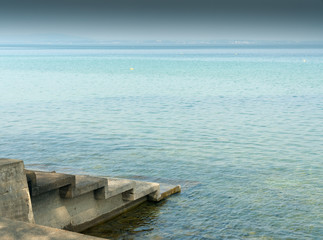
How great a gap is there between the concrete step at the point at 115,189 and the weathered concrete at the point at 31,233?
3933mm

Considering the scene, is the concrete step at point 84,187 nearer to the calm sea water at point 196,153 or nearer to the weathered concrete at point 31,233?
the calm sea water at point 196,153

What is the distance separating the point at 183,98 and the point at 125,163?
2350 centimetres

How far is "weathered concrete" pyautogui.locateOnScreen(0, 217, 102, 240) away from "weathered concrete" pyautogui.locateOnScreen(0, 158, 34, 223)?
1161mm

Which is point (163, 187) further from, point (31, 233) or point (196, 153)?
point (31, 233)

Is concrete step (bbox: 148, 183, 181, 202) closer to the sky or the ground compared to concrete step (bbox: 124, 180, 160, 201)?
closer to the ground

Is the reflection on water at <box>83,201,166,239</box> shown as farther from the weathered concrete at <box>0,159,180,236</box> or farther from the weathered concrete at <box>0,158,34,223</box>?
the weathered concrete at <box>0,158,34,223</box>

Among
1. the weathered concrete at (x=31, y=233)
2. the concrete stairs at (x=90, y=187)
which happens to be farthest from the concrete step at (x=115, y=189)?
the weathered concrete at (x=31, y=233)

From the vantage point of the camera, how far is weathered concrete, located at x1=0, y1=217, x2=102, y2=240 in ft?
21.9

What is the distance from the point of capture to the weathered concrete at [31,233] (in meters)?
6.68

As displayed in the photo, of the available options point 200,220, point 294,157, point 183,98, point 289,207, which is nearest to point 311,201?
→ point 289,207

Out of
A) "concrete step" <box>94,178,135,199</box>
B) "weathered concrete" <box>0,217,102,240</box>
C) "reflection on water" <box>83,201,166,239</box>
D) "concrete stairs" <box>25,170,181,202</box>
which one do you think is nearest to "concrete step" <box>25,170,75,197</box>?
"concrete stairs" <box>25,170,181,202</box>

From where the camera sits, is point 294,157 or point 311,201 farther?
point 294,157

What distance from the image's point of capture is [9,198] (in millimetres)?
8328

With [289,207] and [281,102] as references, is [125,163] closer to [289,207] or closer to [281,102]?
[289,207]
